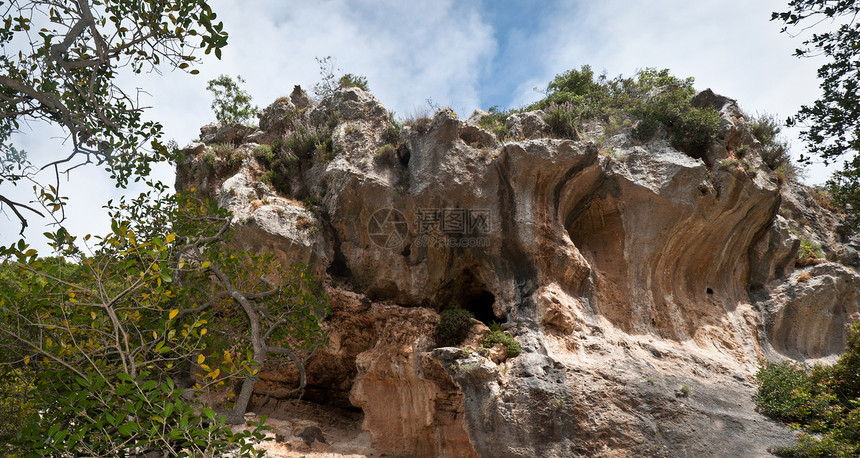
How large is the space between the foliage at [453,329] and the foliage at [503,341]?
0.80 meters

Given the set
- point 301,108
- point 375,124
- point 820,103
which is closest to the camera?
point 820,103

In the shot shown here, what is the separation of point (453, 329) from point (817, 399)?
314 inches

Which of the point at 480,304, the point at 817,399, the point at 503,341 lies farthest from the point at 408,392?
the point at 817,399

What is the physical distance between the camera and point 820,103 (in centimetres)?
966

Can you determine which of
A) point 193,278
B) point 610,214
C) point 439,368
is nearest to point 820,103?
point 610,214

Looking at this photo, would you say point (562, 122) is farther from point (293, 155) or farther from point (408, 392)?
point (408, 392)

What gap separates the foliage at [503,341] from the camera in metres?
11.5

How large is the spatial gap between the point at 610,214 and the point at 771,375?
5414 millimetres

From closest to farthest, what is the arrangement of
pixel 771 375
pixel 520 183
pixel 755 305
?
1. pixel 771 375
2. pixel 520 183
3. pixel 755 305

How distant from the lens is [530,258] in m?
12.8

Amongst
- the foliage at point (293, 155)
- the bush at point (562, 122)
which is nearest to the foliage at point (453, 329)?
the foliage at point (293, 155)

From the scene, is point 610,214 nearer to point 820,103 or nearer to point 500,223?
point 500,223

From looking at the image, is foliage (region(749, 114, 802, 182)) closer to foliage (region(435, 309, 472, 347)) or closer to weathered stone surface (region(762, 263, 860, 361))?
weathered stone surface (region(762, 263, 860, 361))

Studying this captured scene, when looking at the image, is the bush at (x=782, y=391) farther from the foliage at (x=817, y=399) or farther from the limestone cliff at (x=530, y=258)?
the limestone cliff at (x=530, y=258)
